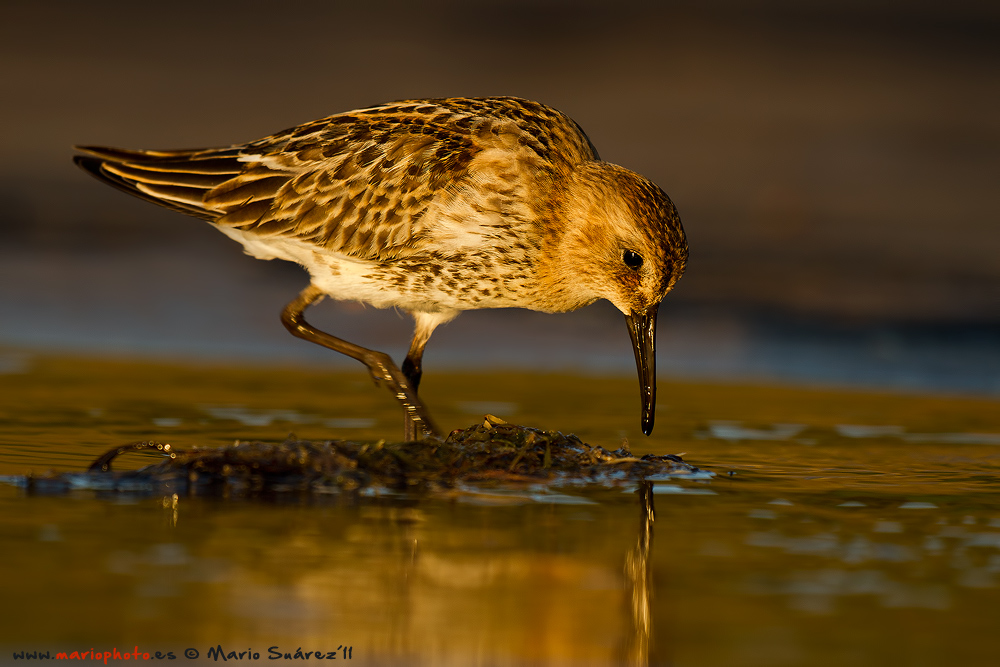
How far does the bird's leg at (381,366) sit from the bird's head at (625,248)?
3.87 ft

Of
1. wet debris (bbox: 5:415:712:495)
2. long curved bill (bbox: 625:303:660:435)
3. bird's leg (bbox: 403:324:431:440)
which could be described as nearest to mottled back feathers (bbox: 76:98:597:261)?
bird's leg (bbox: 403:324:431:440)

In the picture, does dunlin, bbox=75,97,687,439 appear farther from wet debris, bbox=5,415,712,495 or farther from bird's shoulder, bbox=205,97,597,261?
wet debris, bbox=5,415,712,495

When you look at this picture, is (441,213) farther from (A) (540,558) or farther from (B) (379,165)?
(A) (540,558)

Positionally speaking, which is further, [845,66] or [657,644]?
[845,66]

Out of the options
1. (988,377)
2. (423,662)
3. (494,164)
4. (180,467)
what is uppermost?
(494,164)

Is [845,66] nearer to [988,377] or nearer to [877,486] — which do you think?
[988,377]

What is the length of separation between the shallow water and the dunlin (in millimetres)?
918

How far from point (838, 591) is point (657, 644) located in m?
1.04

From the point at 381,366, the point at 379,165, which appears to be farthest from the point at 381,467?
the point at 379,165

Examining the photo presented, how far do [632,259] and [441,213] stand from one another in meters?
1.21

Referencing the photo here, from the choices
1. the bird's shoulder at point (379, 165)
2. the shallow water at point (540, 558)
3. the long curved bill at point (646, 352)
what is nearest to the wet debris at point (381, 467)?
the shallow water at point (540, 558)

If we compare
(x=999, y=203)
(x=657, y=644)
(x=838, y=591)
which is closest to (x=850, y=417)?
(x=838, y=591)

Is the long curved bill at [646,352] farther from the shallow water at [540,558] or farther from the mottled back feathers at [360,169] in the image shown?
the mottled back feathers at [360,169]

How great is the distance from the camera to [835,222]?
52.4 feet
